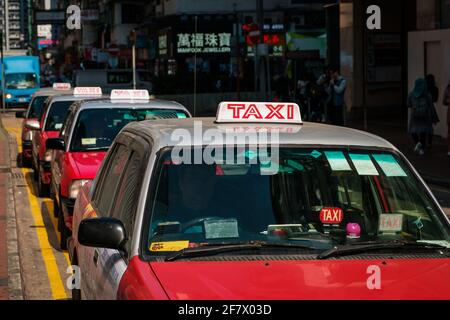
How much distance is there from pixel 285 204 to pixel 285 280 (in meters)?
0.91

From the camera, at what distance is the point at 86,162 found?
10820 millimetres

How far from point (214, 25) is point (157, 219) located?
1788 inches

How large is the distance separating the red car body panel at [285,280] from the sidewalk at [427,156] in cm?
1140

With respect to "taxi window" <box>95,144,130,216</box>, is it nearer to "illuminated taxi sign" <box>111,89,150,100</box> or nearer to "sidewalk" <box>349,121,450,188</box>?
"illuminated taxi sign" <box>111,89,150,100</box>

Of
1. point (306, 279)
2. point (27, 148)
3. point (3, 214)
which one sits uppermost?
point (306, 279)

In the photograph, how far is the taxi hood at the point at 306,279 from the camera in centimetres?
405

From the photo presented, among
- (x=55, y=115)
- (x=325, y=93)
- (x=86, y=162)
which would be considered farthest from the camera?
(x=325, y=93)

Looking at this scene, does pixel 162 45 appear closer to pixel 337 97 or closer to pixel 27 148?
pixel 337 97

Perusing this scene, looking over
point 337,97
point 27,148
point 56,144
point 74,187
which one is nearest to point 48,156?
point 56,144

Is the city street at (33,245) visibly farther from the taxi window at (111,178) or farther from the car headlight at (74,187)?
the taxi window at (111,178)

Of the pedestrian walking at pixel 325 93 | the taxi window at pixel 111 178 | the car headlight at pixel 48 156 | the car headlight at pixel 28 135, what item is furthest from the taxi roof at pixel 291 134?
the pedestrian walking at pixel 325 93

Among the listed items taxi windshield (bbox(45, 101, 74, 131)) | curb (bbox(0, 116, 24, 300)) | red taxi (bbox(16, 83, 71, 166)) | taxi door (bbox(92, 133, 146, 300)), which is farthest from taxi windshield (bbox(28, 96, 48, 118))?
taxi door (bbox(92, 133, 146, 300))

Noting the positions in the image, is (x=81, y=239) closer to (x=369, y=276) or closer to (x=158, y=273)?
(x=158, y=273)
